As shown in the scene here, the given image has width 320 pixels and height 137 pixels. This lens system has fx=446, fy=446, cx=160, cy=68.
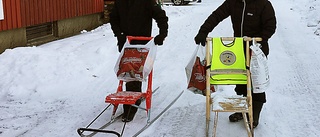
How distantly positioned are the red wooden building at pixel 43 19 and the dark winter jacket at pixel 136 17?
4.00 m

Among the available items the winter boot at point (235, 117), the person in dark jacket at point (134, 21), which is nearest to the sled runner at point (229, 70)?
the winter boot at point (235, 117)

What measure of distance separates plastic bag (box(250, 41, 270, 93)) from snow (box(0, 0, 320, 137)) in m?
0.64

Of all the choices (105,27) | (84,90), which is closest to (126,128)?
(84,90)

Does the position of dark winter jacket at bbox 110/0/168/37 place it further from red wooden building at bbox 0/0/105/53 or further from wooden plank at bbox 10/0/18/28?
wooden plank at bbox 10/0/18/28

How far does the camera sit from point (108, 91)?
737 cm

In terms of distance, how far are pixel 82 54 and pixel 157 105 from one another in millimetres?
3235

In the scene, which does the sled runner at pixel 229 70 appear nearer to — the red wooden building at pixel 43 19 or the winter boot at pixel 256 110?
the winter boot at pixel 256 110

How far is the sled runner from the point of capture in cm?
505

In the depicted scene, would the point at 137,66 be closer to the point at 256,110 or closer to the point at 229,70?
the point at 229,70

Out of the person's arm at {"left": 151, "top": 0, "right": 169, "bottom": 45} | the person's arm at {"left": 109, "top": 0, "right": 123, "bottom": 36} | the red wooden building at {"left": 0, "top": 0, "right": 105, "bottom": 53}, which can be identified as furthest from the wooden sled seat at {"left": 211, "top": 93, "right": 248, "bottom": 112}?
the red wooden building at {"left": 0, "top": 0, "right": 105, "bottom": 53}

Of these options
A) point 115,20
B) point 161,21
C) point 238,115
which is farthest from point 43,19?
point 238,115

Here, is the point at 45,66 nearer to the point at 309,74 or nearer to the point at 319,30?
the point at 309,74

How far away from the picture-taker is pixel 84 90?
24.2ft

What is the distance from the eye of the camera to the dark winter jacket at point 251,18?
17.1 feet
